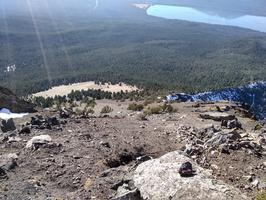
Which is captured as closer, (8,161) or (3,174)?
(3,174)

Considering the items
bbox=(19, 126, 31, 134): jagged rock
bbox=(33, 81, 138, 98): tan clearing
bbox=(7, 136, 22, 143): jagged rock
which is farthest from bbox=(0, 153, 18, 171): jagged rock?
bbox=(33, 81, 138, 98): tan clearing

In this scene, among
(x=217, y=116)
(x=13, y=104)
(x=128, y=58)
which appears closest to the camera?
(x=217, y=116)

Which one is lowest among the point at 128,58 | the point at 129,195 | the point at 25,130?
the point at 128,58

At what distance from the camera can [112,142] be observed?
776 inches

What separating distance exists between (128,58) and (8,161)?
122 m

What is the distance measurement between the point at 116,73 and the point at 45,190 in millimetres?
94651

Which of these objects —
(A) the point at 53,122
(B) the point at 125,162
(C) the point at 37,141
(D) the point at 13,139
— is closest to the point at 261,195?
(B) the point at 125,162

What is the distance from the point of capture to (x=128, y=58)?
13838cm

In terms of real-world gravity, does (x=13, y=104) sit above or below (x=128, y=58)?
above

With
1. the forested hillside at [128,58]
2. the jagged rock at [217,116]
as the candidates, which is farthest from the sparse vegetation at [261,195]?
the forested hillside at [128,58]

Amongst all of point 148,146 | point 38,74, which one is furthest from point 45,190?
point 38,74

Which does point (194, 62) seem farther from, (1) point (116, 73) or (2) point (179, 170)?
(2) point (179, 170)

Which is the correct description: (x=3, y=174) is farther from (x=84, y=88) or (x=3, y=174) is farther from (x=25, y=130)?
(x=84, y=88)

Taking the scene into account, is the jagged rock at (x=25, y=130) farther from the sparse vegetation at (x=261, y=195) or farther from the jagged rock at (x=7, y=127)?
the sparse vegetation at (x=261, y=195)
